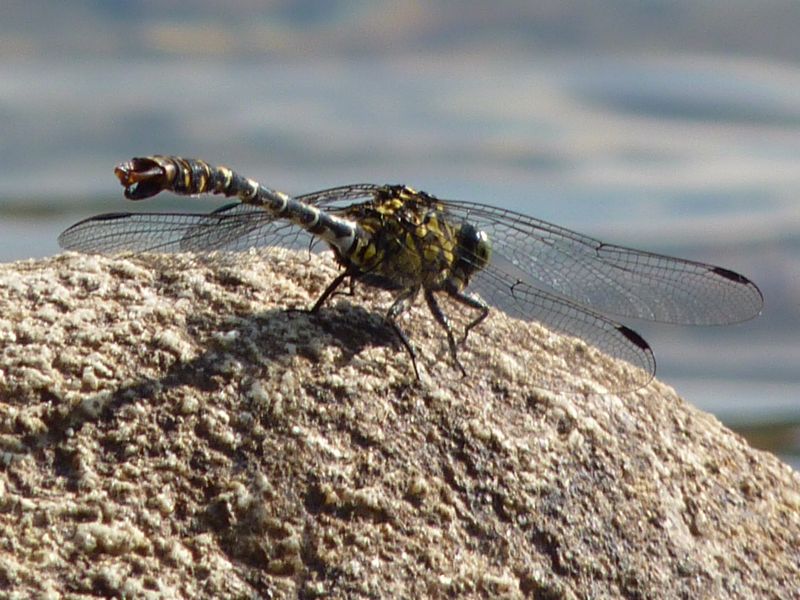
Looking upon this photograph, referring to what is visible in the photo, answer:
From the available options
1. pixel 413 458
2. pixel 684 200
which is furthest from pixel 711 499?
pixel 684 200

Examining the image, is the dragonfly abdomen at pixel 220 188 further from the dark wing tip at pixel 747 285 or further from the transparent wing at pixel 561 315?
the dark wing tip at pixel 747 285

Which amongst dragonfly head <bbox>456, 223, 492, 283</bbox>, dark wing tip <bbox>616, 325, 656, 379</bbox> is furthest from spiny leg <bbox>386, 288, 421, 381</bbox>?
dark wing tip <bbox>616, 325, 656, 379</bbox>

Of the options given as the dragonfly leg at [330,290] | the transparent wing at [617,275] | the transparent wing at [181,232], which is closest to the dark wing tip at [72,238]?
the transparent wing at [181,232]

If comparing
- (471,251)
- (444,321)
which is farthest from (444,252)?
(444,321)

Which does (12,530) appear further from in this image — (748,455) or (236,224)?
(748,455)

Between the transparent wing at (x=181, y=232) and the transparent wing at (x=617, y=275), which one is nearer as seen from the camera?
the transparent wing at (x=181, y=232)

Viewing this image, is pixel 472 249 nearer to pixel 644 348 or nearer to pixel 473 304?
pixel 473 304
